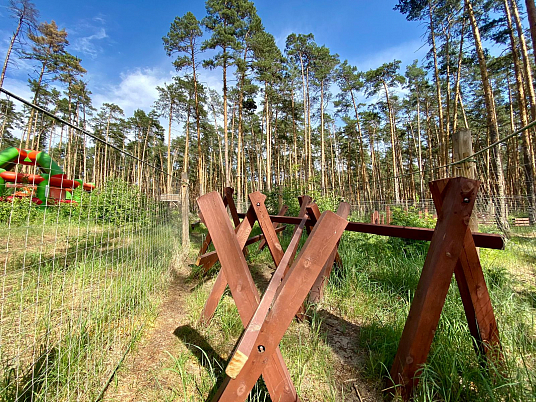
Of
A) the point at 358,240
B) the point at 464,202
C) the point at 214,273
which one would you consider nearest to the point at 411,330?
the point at 464,202

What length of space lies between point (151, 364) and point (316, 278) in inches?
67.8

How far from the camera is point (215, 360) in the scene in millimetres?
1895

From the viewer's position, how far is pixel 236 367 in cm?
101

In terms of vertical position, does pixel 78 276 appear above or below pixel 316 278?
below

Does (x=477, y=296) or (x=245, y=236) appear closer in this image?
(x=477, y=296)

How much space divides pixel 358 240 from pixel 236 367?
15.0ft

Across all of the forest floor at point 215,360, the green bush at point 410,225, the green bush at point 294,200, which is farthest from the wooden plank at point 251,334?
the green bush at point 294,200

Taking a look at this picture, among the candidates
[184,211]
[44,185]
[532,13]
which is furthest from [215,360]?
[532,13]

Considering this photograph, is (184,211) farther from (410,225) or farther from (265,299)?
(410,225)

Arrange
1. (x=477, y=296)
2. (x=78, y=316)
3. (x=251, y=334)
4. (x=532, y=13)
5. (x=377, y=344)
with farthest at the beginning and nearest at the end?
(x=532, y=13)
(x=78, y=316)
(x=377, y=344)
(x=477, y=296)
(x=251, y=334)

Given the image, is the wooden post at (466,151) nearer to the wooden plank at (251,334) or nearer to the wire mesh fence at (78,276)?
the wooden plank at (251,334)

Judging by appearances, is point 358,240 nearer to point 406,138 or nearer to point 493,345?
point 493,345

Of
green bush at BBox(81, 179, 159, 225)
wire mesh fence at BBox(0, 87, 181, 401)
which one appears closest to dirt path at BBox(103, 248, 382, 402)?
wire mesh fence at BBox(0, 87, 181, 401)

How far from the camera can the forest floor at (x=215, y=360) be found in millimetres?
1622
